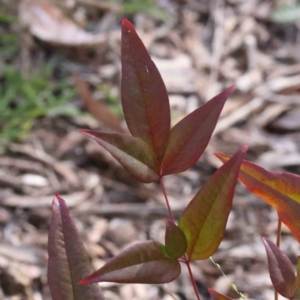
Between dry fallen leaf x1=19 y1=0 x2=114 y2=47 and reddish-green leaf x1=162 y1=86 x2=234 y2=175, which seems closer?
reddish-green leaf x1=162 y1=86 x2=234 y2=175

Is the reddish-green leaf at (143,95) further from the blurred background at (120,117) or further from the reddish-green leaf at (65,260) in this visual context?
the blurred background at (120,117)

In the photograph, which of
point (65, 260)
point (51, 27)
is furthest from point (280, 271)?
point (51, 27)

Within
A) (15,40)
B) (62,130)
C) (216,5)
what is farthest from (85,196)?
(216,5)

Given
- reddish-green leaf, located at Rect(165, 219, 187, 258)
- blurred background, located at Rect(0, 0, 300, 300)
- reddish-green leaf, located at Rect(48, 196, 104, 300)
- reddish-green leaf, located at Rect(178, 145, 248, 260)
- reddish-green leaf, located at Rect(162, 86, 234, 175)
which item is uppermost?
reddish-green leaf, located at Rect(162, 86, 234, 175)

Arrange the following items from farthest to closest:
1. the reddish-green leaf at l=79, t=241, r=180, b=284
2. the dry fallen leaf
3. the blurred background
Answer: the dry fallen leaf < the blurred background < the reddish-green leaf at l=79, t=241, r=180, b=284

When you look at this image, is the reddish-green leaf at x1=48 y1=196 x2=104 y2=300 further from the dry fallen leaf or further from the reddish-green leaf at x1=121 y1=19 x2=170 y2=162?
the dry fallen leaf

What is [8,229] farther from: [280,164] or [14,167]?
[280,164]

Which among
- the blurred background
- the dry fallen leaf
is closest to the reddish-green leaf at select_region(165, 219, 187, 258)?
the blurred background

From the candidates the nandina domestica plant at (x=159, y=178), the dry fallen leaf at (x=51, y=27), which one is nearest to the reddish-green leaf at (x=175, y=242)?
the nandina domestica plant at (x=159, y=178)
